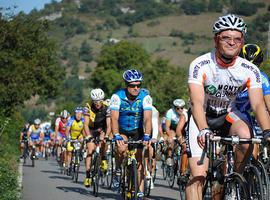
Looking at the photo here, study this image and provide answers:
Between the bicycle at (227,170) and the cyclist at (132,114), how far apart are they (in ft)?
13.9

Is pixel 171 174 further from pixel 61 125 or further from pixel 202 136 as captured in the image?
pixel 202 136

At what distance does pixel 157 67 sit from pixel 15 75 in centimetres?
6836

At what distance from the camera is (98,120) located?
15.3 m

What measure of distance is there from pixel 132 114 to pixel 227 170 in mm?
4896

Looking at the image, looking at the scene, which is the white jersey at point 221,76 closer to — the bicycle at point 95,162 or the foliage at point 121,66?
the bicycle at point 95,162

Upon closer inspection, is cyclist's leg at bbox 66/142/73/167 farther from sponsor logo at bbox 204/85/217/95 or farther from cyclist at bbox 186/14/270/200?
sponsor logo at bbox 204/85/217/95

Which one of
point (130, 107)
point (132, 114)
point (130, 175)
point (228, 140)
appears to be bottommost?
point (130, 175)

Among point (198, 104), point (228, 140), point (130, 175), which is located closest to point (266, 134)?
point (228, 140)

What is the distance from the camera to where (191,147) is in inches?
299

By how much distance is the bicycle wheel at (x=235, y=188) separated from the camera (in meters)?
6.75

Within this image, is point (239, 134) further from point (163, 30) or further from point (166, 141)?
point (163, 30)

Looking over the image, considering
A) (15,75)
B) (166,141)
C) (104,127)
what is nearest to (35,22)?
(15,75)

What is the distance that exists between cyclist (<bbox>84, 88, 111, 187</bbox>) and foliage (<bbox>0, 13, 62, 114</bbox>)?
1049cm

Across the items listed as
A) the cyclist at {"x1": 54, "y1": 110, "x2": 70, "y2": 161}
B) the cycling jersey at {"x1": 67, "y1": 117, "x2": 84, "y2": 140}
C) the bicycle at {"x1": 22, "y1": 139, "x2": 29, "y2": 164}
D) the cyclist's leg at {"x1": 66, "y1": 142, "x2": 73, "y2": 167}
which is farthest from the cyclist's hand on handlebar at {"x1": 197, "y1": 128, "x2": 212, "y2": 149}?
the bicycle at {"x1": 22, "y1": 139, "x2": 29, "y2": 164}
